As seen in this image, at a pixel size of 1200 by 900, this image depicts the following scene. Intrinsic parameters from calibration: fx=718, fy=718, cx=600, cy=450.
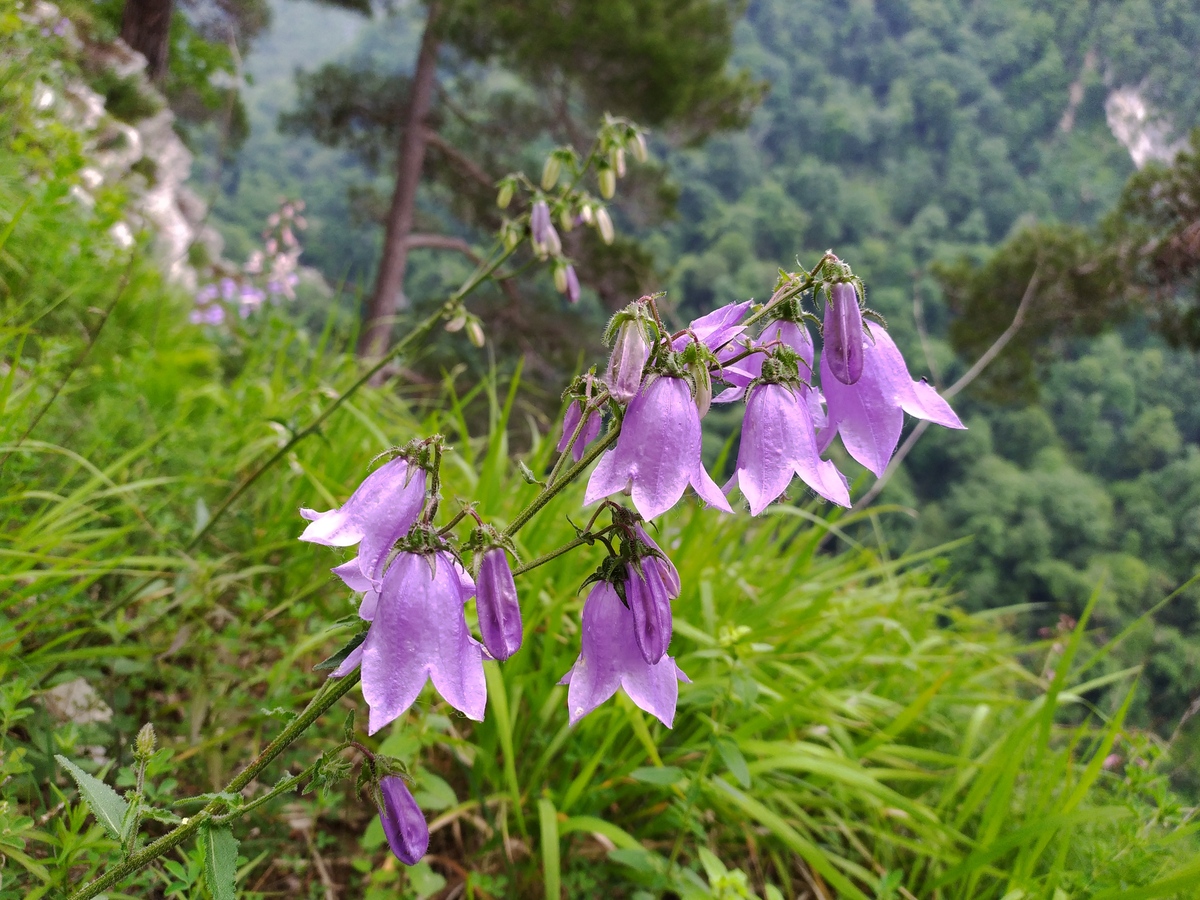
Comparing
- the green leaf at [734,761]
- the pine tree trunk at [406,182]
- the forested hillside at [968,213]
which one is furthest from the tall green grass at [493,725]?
the pine tree trunk at [406,182]

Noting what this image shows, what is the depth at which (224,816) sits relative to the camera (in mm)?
951

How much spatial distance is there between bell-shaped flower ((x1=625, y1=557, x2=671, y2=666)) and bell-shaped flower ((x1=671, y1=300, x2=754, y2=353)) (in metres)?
0.36

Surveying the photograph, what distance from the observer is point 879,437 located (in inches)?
42.8

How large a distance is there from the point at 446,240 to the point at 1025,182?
3799 centimetres

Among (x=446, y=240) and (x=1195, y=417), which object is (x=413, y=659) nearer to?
(x=446, y=240)

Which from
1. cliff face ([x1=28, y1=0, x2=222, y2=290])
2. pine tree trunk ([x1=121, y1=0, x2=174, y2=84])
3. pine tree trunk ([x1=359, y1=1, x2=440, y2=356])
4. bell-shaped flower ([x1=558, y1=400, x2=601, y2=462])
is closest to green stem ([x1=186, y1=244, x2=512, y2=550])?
bell-shaped flower ([x1=558, y1=400, x2=601, y2=462])

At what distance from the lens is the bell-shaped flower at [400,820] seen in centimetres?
102

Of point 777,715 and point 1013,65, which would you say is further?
point 1013,65

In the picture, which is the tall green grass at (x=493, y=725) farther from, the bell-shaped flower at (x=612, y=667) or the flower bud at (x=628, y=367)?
the flower bud at (x=628, y=367)

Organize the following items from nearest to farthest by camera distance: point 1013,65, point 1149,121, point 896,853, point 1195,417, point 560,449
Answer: point 560,449 → point 896,853 → point 1149,121 → point 1195,417 → point 1013,65

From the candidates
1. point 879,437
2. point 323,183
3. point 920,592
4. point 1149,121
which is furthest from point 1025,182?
point 879,437

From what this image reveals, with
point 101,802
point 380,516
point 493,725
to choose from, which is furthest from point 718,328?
point 493,725

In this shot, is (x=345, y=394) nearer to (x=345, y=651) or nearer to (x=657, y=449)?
(x=345, y=651)

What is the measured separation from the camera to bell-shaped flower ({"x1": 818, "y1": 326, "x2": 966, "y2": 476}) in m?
1.08
